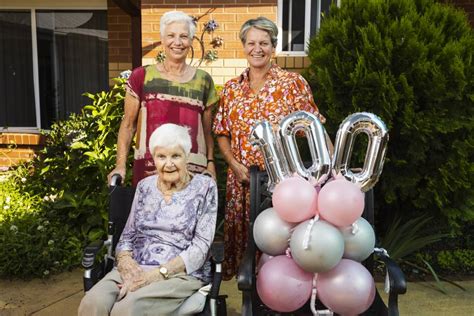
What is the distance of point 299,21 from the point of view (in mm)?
5129

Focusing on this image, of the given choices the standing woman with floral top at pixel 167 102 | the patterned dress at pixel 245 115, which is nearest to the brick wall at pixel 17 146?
the standing woman with floral top at pixel 167 102

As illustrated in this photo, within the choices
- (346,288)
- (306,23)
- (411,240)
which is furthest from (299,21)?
(346,288)

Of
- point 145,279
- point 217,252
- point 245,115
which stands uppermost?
point 245,115

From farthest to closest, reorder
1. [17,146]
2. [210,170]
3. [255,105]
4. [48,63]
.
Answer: [48,63] → [17,146] → [210,170] → [255,105]

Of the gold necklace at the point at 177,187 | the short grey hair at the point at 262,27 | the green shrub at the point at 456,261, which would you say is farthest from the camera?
the green shrub at the point at 456,261

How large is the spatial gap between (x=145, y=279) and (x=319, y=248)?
0.81 meters

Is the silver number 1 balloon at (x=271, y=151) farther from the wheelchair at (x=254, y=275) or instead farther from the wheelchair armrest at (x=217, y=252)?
the wheelchair armrest at (x=217, y=252)

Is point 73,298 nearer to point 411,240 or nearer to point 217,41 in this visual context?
point 411,240

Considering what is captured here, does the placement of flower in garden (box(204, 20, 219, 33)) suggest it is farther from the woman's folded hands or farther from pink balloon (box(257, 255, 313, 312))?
pink balloon (box(257, 255, 313, 312))

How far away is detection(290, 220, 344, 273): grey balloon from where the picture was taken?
176cm

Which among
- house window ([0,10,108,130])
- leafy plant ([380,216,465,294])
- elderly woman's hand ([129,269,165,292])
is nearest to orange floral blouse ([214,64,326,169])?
elderly woman's hand ([129,269,165,292])

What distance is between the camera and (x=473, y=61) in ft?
11.6

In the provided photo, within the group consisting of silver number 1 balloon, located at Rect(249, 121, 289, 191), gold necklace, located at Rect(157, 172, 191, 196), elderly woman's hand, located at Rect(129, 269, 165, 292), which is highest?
silver number 1 balloon, located at Rect(249, 121, 289, 191)

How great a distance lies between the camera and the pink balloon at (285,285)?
1852 millimetres
